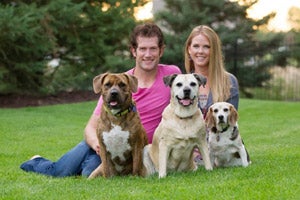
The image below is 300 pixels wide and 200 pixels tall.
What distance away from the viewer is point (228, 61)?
19953mm

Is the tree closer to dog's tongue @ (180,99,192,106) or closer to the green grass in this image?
the green grass

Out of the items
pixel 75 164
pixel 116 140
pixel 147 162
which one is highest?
pixel 116 140

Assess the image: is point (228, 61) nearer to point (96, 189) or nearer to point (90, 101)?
point (90, 101)

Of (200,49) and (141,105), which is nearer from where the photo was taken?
(141,105)

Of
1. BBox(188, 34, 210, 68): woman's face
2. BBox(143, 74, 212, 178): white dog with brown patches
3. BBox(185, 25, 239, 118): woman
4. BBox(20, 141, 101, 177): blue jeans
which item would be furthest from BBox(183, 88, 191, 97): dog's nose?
BBox(20, 141, 101, 177): blue jeans

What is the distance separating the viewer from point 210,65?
6645 mm

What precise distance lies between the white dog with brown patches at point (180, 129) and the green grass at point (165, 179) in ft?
0.68

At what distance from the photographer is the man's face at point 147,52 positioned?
6074 millimetres

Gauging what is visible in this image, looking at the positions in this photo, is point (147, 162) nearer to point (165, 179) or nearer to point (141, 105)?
point (165, 179)

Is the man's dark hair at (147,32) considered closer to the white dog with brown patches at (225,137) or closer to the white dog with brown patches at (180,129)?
the white dog with brown patches at (180,129)

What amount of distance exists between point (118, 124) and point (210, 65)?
1596 mm

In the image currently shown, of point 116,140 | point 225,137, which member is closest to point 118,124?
point 116,140

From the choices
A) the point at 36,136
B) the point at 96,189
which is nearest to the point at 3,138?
the point at 36,136

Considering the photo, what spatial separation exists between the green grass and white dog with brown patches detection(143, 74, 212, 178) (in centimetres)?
21
